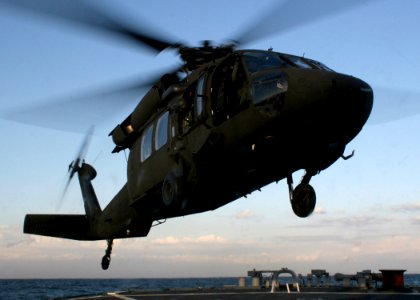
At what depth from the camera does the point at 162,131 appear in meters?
12.4

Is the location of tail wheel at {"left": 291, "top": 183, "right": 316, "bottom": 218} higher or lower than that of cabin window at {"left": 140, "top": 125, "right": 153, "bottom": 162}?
lower

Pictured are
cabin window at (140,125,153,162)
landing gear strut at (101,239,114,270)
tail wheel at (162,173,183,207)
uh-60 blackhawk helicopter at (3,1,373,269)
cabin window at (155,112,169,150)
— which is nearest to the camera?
uh-60 blackhawk helicopter at (3,1,373,269)

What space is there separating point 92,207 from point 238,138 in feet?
32.6

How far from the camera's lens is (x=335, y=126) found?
924cm

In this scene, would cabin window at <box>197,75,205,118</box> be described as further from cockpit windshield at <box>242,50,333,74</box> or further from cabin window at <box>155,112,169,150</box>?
cabin window at <box>155,112,169,150</box>

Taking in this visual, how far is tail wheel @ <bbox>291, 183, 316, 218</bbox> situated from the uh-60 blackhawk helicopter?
0.02m

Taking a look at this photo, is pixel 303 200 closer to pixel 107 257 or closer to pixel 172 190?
pixel 172 190

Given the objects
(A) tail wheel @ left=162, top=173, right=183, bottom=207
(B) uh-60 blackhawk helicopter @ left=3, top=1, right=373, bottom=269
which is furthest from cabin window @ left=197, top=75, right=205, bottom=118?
(A) tail wheel @ left=162, top=173, right=183, bottom=207

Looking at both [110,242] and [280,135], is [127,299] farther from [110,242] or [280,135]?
[280,135]

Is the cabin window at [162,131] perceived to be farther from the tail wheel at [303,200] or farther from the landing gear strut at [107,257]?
the landing gear strut at [107,257]

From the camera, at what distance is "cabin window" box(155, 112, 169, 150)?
40.0ft

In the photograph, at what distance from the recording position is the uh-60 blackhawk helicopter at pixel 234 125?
913 centimetres

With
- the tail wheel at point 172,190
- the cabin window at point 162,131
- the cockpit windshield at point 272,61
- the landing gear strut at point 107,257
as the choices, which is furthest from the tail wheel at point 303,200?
the landing gear strut at point 107,257

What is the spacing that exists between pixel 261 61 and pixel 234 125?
145 centimetres
